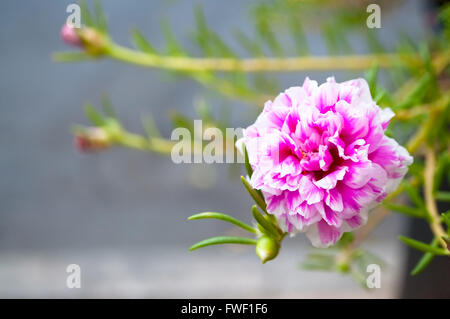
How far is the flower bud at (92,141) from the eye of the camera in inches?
12.3

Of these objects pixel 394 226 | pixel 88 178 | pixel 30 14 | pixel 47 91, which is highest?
pixel 30 14

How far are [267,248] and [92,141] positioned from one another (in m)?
0.20

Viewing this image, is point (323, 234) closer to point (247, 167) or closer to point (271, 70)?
point (247, 167)

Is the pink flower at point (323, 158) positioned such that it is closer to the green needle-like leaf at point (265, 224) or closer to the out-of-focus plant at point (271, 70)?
the green needle-like leaf at point (265, 224)

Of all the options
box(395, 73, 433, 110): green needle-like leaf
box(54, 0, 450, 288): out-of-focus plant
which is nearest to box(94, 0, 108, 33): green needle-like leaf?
box(54, 0, 450, 288): out-of-focus plant

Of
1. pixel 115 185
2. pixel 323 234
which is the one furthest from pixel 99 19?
pixel 115 185

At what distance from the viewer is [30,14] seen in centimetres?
85

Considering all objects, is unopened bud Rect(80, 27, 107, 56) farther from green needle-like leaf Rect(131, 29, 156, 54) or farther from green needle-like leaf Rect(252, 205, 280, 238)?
green needle-like leaf Rect(252, 205, 280, 238)
